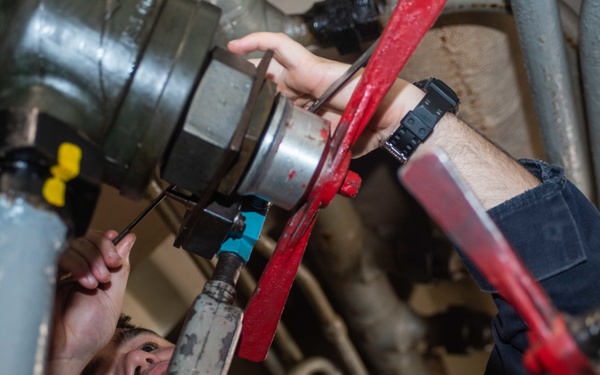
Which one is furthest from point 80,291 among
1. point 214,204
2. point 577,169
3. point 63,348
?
point 577,169

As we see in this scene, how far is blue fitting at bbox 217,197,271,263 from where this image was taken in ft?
2.80

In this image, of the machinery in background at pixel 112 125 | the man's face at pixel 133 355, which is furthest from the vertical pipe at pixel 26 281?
the man's face at pixel 133 355

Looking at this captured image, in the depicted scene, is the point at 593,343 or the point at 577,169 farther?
the point at 577,169

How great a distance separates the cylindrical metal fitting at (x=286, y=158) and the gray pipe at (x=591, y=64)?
2.03ft

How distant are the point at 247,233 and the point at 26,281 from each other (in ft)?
1.13

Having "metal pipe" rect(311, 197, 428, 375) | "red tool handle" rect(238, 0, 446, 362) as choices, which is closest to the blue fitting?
"red tool handle" rect(238, 0, 446, 362)

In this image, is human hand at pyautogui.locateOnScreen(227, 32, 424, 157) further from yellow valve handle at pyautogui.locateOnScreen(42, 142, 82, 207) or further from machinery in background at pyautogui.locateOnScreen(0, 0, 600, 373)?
yellow valve handle at pyautogui.locateOnScreen(42, 142, 82, 207)

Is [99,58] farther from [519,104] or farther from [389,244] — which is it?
[389,244]

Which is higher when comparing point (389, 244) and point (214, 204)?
point (214, 204)

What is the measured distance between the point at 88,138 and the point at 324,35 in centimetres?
69

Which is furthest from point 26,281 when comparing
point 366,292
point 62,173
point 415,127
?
point 366,292

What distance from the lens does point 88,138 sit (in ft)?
2.15

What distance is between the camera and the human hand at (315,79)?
1025 mm

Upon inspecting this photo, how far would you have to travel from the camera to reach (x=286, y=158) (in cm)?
76
